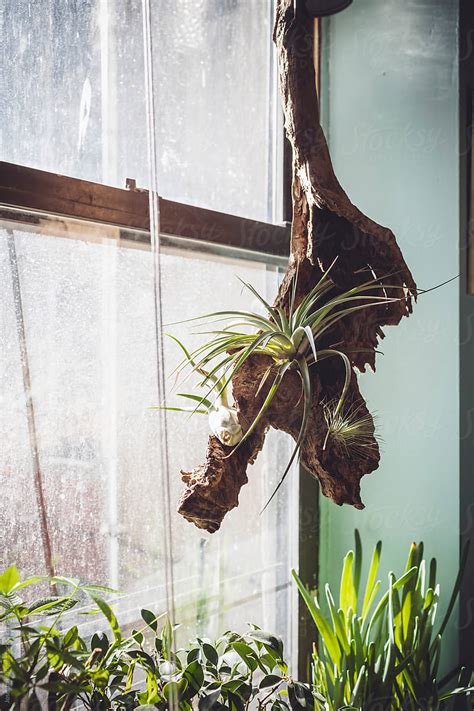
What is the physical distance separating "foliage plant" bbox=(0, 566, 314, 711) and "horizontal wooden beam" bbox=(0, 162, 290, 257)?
765 millimetres

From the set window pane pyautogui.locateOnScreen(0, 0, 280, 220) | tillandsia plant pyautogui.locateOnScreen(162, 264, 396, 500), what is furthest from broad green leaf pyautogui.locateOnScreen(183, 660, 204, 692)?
window pane pyautogui.locateOnScreen(0, 0, 280, 220)

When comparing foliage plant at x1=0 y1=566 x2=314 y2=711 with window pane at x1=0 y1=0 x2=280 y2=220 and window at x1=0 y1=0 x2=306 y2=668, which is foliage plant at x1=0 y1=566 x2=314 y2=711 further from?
window pane at x1=0 y1=0 x2=280 y2=220

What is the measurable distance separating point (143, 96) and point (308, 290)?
2.33 ft

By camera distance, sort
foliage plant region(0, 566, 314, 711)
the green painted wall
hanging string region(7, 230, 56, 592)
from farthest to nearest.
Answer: the green painted wall < hanging string region(7, 230, 56, 592) < foliage plant region(0, 566, 314, 711)

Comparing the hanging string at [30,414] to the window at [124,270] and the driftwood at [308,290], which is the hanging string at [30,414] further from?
the driftwood at [308,290]

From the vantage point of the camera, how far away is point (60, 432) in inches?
55.4

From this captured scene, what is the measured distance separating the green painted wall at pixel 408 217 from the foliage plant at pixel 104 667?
2.04ft

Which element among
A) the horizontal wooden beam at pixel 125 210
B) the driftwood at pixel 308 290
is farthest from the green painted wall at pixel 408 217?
the driftwood at pixel 308 290

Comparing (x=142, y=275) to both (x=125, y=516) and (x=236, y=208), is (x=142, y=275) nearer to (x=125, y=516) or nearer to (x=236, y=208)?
(x=236, y=208)

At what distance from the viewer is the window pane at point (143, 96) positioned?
136 cm

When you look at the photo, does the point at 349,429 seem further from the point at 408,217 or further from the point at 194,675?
the point at 408,217

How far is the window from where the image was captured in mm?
1348

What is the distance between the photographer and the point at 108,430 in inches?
58.7

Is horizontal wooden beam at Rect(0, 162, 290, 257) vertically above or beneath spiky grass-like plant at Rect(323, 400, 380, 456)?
above
